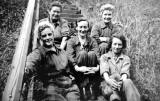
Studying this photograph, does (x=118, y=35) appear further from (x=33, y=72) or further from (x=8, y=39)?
(x=8, y=39)

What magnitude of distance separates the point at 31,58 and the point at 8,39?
8.07 ft

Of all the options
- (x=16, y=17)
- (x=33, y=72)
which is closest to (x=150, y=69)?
(x=33, y=72)

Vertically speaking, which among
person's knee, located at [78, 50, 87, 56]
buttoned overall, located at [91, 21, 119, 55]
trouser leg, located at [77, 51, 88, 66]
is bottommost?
trouser leg, located at [77, 51, 88, 66]

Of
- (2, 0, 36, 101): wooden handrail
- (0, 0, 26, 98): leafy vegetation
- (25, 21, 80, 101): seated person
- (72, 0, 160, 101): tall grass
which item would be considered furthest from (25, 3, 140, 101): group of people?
(0, 0, 26, 98): leafy vegetation

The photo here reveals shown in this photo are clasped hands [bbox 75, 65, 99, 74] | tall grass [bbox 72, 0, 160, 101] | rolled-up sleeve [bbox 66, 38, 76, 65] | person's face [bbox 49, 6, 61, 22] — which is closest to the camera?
clasped hands [bbox 75, 65, 99, 74]

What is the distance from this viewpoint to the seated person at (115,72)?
284 cm

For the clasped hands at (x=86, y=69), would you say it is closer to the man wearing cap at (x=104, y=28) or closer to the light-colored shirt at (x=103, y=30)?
the man wearing cap at (x=104, y=28)

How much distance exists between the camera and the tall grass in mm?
3695

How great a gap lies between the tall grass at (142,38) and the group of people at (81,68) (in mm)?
655

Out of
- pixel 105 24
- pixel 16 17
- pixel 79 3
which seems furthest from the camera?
pixel 79 3

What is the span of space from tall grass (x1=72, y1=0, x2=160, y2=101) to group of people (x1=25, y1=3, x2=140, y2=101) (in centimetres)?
66

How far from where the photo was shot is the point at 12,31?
18.0 ft

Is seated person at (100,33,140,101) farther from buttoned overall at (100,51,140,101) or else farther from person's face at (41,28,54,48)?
person's face at (41,28,54,48)

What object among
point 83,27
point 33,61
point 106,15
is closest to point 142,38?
point 106,15
